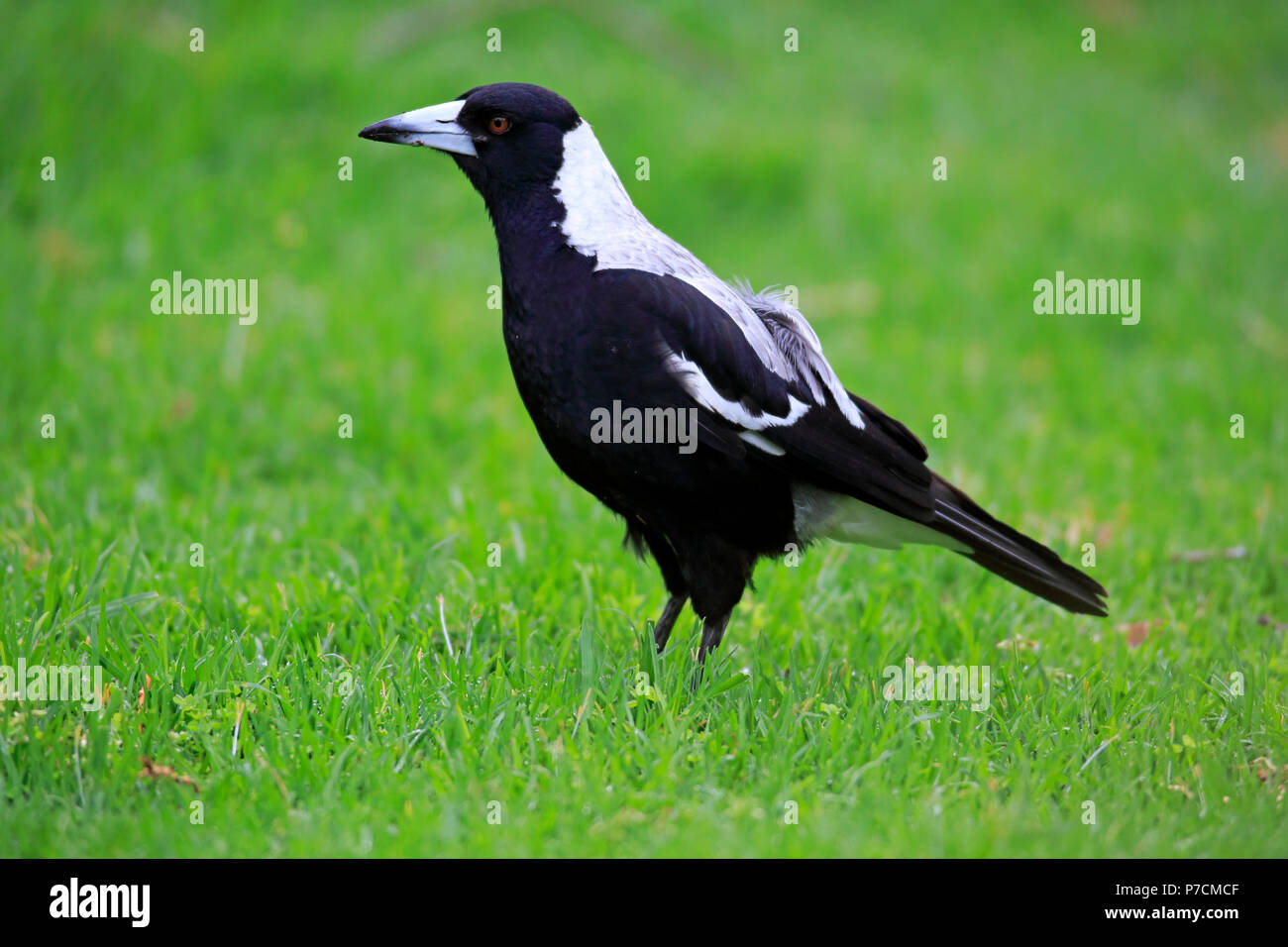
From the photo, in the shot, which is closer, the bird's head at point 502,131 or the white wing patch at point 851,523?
the bird's head at point 502,131

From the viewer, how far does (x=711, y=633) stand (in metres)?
3.37

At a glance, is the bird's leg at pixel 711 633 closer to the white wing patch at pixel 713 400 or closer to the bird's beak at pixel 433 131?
the white wing patch at pixel 713 400

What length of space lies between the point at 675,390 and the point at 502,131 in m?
0.84

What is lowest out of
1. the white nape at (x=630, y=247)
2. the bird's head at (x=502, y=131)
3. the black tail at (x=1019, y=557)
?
the black tail at (x=1019, y=557)

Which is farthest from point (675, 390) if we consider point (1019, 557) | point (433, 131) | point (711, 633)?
point (1019, 557)

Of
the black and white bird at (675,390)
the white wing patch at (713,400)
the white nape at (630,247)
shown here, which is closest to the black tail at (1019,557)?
the black and white bird at (675,390)

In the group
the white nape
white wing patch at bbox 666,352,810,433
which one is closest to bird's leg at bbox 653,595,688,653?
white wing patch at bbox 666,352,810,433

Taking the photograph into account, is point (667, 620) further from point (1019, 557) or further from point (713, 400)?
point (1019, 557)

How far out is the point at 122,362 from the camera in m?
5.29

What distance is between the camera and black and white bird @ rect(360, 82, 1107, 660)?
10.1ft

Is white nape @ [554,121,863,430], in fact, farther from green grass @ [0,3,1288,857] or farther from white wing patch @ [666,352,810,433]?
green grass @ [0,3,1288,857]

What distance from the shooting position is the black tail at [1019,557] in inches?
139

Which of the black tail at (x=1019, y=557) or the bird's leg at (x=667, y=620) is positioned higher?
the black tail at (x=1019, y=557)

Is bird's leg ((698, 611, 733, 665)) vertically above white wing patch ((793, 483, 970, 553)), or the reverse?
white wing patch ((793, 483, 970, 553))
